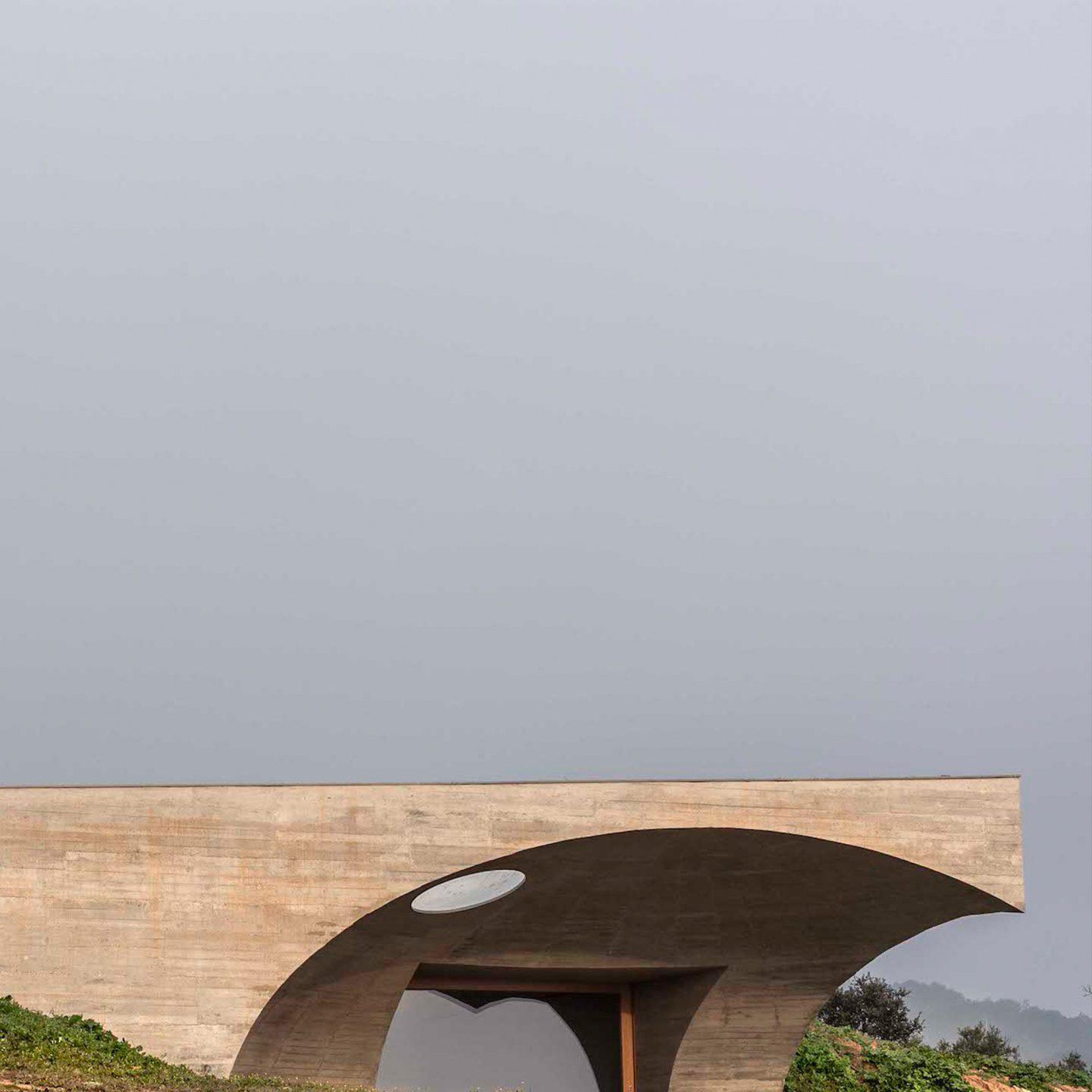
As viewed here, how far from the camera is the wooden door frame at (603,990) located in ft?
68.8

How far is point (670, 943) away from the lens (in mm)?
19078

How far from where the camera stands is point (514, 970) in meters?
19.9

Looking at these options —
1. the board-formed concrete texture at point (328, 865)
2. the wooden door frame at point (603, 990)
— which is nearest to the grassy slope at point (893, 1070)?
the wooden door frame at point (603, 990)

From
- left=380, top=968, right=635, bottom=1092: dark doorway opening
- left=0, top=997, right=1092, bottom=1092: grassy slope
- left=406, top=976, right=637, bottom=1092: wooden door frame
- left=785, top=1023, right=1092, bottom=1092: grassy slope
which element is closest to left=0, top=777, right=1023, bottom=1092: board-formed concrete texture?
left=0, top=997, right=1092, bottom=1092: grassy slope

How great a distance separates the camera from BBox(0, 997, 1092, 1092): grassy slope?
13.3m

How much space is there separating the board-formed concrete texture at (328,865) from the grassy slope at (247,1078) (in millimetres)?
802

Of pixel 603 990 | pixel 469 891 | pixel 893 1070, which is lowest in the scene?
pixel 893 1070

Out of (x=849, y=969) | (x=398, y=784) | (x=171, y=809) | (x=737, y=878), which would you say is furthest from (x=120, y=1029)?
(x=849, y=969)

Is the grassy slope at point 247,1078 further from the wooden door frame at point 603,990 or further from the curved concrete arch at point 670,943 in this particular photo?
the wooden door frame at point 603,990

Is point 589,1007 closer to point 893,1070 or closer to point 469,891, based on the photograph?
point 469,891

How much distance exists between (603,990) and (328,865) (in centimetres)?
723

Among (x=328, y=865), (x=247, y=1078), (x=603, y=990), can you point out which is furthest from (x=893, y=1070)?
(x=247, y=1078)

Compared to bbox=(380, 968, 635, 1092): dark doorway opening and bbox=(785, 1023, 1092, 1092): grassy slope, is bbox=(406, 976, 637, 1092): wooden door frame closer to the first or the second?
bbox=(380, 968, 635, 1092): dark doorway opening

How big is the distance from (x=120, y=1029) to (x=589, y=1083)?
9100mm
